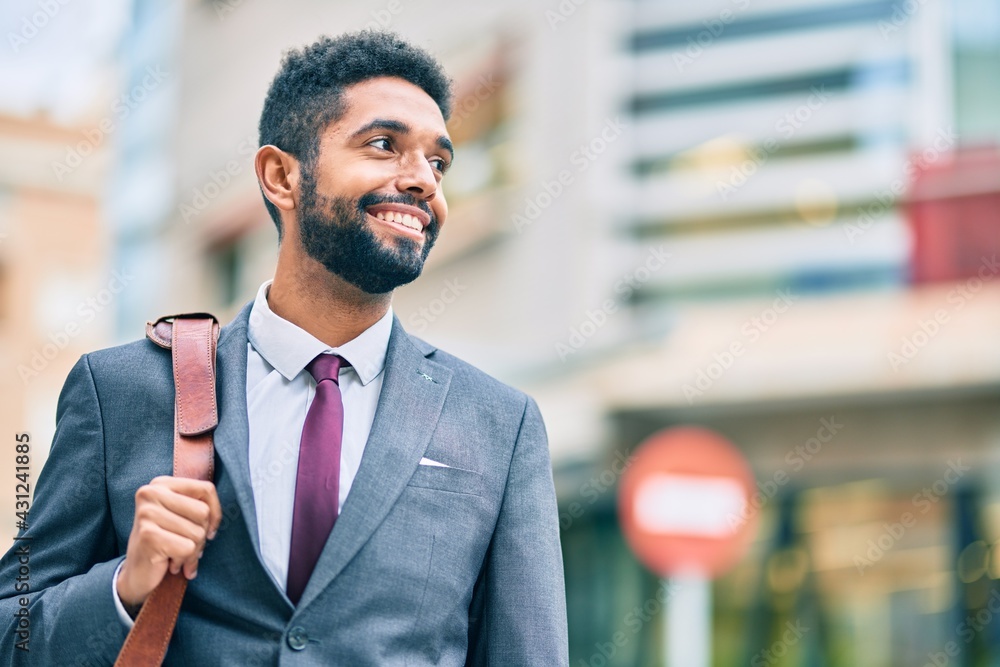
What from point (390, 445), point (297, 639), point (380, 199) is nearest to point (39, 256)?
point (380, 199)

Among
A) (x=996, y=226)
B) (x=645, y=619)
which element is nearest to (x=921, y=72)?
(x=996, y=226)

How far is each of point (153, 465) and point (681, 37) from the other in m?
10.6

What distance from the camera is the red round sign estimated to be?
9.91 meters

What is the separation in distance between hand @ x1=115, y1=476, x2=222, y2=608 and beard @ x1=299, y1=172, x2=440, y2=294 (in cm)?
50

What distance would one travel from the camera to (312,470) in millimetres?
2178

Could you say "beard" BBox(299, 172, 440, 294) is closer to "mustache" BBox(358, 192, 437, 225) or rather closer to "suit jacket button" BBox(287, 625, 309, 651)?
"mustache" BBox(358, 192, 437, 225)

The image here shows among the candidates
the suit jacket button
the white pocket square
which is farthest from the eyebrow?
the suit jacket button

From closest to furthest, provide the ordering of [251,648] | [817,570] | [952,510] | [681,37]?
[251,648], [952,510], [817,570], [681,37]

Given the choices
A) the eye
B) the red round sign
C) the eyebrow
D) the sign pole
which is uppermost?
the eyebrow

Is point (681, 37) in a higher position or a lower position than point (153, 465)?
higher

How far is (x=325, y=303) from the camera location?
7.80 feet

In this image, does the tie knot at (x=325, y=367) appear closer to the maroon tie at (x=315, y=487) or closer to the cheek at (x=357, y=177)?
the maroon tie at (x=315, y=487)

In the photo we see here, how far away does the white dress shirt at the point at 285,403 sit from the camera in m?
2.17

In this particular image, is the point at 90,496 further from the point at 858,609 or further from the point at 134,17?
the point at 134,17
